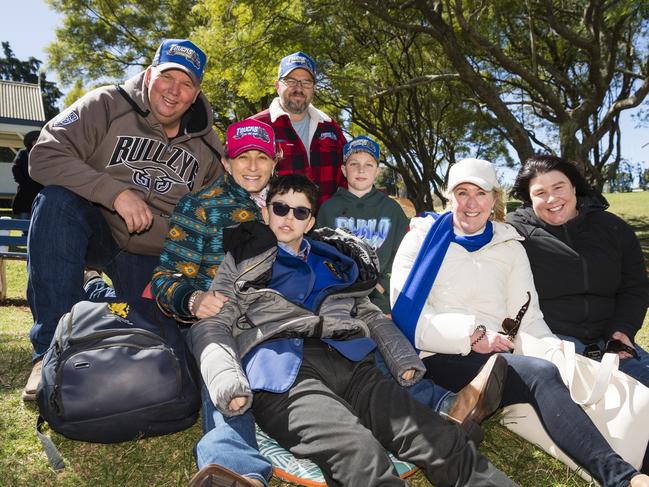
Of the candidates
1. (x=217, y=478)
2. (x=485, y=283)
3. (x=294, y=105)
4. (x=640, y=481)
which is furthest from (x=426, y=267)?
(x=294, y=105)

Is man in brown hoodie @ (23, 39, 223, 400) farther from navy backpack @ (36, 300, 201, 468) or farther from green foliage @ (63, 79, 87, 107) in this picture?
green foliage @ (63, 79, 87, 107)

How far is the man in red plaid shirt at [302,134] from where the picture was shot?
5.01 m

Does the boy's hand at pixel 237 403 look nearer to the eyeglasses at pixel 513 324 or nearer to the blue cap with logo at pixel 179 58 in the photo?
the eyeglasses at pixel 513 324

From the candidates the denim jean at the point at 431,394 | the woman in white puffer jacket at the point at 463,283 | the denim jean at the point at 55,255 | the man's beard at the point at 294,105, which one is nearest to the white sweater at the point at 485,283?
the woman in white puffer jacket at the point at 463,283

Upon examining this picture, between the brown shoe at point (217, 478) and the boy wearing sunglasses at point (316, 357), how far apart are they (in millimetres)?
366

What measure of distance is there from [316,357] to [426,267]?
0.96m

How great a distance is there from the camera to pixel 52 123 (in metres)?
3.71

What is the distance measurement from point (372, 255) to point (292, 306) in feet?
2.27

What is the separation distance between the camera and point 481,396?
2648 millimetres

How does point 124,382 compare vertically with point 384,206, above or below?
below

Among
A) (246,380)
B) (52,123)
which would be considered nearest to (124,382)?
(246,380)

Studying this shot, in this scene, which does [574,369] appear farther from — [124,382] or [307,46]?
[307,46]

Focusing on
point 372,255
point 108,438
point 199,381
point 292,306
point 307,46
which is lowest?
point 108,438

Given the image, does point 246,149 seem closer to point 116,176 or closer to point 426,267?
point 116,176
